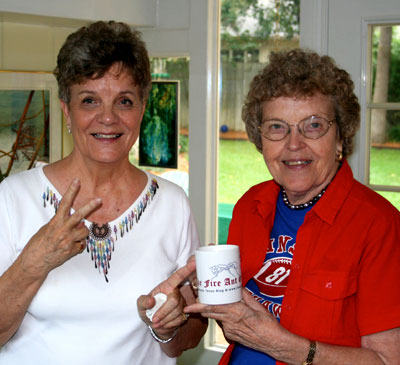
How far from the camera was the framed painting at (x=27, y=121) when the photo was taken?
2.73 metres

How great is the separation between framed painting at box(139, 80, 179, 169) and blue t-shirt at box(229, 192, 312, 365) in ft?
5.08

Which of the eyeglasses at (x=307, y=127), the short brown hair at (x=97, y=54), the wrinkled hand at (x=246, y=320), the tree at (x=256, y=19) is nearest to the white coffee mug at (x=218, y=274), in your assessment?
the wrinkled hand at (x=246, y=320)

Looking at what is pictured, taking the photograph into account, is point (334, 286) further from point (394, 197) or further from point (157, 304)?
point (394, 197)

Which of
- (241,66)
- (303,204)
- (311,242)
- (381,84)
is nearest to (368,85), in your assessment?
(381,84)

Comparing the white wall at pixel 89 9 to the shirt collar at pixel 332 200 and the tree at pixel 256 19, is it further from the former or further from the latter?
the shirt collar at pixel 332 200

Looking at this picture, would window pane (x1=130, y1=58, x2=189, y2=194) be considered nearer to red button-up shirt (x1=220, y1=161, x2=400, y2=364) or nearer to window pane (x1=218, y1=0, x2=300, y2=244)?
window pane (x1=218, y1=0, x2=300, y2=244)

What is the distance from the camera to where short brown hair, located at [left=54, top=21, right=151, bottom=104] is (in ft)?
5.42

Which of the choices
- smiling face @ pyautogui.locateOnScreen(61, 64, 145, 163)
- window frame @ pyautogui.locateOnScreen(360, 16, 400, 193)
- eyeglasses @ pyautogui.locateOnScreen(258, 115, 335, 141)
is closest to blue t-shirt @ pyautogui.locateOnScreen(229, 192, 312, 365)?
eyeglasses @ pyautogui.locateOnScreen(258, 115, 335, 141)

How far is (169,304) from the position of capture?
1.60m

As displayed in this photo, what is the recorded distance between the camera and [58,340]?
1608 mm

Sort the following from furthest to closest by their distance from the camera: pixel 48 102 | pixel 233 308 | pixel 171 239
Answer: pixel 48 102 → pixel 171 239 → pixel 233 308

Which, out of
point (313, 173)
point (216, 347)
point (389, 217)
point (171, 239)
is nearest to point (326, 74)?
point (313, 173)

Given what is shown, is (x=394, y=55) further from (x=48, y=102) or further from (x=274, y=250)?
(x=48, y=102)

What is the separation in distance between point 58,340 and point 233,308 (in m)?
0.52
